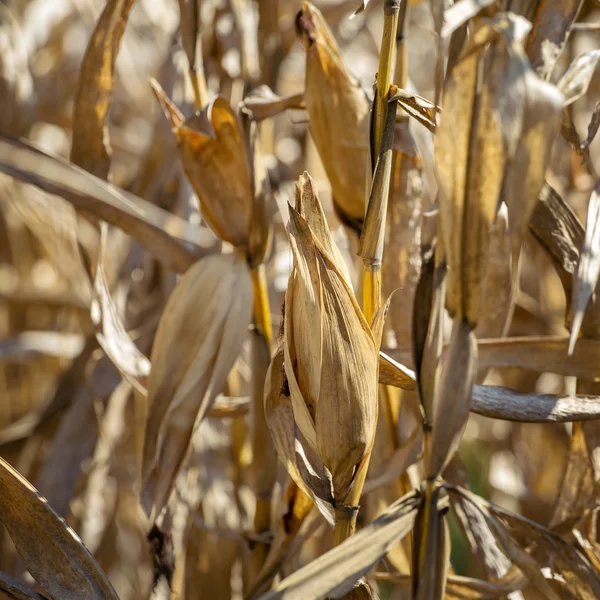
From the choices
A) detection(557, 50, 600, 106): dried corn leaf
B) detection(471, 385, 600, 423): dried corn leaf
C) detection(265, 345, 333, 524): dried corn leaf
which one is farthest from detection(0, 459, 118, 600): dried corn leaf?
detection(557, 50, 600, 106): dried corn leaf

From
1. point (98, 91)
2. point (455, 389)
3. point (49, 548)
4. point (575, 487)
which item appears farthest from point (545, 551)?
point (98, 91)

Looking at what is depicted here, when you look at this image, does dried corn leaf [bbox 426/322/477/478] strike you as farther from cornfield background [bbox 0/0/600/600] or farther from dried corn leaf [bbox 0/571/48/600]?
dried corn leaf [bbox 0/571/48/600]

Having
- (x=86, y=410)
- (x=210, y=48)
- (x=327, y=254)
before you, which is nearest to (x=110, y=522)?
(x=86, y=410)

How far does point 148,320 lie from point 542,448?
2.03ft

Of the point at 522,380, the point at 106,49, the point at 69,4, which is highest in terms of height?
the point at 69,4

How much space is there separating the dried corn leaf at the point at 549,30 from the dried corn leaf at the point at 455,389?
0.56 feet

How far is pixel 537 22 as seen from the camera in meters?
0.40

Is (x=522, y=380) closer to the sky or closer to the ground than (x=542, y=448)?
closer to the sky

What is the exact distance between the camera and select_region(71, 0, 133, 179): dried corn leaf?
0.48 metres

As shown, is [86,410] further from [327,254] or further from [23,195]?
[327,254]

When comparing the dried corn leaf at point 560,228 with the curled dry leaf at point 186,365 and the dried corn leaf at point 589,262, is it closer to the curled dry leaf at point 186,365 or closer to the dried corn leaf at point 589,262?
the dried corn leaf at point 589,262

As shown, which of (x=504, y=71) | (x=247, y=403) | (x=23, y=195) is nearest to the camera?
(x=504, y=71)

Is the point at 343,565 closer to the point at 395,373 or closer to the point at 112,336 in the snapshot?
the point at 395,373

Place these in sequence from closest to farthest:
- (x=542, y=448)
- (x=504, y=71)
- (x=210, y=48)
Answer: (x=504, y=71), (x=210, y=48), (x=542, y=448)
